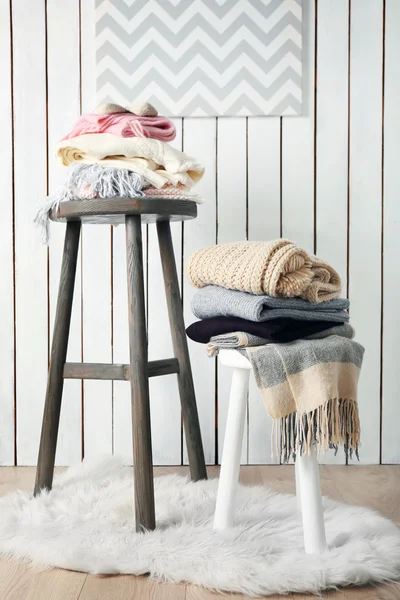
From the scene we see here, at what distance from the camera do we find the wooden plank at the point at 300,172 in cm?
199

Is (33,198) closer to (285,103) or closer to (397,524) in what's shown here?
(285,103)

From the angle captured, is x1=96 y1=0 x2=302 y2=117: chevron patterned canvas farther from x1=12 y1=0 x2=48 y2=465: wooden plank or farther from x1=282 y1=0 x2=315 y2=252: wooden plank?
x1=12 y1=0 x2=48 y2=465: wooden plank

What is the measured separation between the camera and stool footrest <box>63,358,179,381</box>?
1.53 metres

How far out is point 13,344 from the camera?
2.02m

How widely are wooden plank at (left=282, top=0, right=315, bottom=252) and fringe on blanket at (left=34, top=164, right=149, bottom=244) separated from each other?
60 cm

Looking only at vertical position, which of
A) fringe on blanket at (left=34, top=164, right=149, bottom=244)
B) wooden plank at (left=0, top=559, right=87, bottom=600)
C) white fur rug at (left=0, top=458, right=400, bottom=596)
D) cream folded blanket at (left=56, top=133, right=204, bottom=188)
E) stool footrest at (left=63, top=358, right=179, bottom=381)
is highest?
cream folded blanket at (left=56, top=133, right=204, bottom=188)

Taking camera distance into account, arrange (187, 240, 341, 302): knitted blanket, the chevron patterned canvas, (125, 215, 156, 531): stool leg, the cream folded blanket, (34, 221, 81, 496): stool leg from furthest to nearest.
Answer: the chevron patterned canvas
(34, 221, 81, 496): stool leg
the cream folded blanket
(125, 215, 156, 531): stool leg
(187, 240, 341, 302): knitted blanket

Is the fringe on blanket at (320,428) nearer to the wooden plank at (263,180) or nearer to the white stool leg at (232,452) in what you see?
the white stool leg at (232,452)

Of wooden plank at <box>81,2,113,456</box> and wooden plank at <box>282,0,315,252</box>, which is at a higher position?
wooden plank at <box>282,0,315,252</box>

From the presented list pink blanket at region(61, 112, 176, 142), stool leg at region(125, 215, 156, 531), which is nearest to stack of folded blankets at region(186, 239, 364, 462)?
stool leg at region(125, 215, 156, 531)

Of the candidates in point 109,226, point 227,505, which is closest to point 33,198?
point 109,226

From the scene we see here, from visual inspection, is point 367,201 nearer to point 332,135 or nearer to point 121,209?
point 332,135

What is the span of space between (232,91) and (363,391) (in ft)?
3.00

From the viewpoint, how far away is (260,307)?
1.27m
